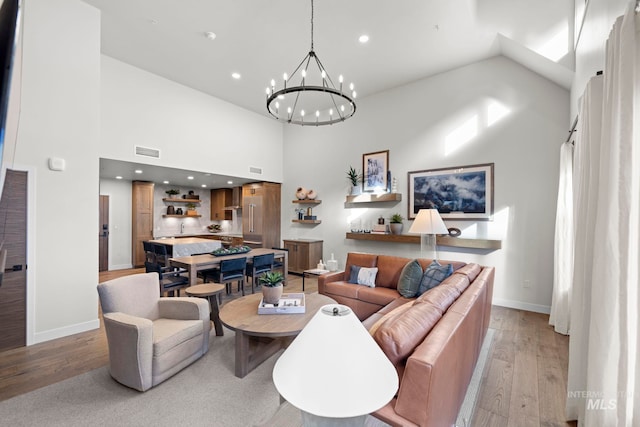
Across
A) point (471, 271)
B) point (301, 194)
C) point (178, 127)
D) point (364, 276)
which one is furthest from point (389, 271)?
point (178, 127)

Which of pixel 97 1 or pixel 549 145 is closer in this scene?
pixel 97 1

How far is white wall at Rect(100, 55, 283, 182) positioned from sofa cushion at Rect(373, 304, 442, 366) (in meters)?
5.15

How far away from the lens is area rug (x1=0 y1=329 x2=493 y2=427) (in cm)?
198

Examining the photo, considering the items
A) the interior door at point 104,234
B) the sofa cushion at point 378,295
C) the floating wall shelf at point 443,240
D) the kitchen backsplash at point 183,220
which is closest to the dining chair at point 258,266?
the floating wall shelf at point 443,240

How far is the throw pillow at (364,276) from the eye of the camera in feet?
13.0

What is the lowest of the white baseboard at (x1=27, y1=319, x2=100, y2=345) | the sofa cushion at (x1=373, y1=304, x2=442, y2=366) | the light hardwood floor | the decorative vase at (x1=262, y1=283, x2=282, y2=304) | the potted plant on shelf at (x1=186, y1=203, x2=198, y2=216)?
the light hardwood floor

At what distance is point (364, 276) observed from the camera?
4.02 meters

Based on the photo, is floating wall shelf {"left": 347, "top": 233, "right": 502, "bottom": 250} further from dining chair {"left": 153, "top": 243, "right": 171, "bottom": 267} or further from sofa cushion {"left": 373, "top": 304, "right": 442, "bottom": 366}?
→ dining chair {"left": 153, "top": 243, "right": 171, "bottom": 267}

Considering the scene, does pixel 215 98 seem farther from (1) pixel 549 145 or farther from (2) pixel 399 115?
(1) pixel 549 145

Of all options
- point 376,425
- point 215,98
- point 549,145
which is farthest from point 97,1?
point 549,145

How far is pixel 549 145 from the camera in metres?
4.12

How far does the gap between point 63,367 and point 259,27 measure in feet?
15.0

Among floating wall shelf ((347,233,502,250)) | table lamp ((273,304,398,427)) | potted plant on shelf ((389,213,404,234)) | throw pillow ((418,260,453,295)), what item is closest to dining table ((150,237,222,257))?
floating wall shelf ((347,233,502,250))

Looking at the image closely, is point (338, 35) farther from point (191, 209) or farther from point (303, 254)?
point (191, 209)
